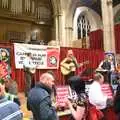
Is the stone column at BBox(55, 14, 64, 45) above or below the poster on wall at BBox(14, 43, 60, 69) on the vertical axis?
above

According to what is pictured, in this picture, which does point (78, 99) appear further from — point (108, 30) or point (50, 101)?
point (108, 30)

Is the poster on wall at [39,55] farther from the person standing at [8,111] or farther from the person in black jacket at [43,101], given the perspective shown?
the person standing at [8,111]

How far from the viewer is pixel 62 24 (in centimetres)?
1486

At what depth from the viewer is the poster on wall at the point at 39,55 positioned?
28.9 ft

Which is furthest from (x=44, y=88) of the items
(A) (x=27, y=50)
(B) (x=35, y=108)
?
(A) (x=27, y=50)

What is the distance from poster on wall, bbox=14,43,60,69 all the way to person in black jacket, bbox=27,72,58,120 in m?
6.06

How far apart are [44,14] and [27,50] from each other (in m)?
6.46

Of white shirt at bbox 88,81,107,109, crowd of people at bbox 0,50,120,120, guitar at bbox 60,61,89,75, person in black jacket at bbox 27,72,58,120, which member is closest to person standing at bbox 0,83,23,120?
crowd of people at bbox 0,50,120,120

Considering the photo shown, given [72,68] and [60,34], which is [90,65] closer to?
[72,68]

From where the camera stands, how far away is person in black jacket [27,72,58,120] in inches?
103

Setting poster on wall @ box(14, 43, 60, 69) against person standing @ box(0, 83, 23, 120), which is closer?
person standing @ box(0, 83, 23, 120)

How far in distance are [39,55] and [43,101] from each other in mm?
6613

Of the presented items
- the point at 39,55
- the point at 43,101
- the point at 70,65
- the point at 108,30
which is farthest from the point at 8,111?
the point at 108,30

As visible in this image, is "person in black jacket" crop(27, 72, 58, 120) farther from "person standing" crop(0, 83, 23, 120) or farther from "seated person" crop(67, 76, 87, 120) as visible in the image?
"person standing" crop(0, 83, 23, 120)
